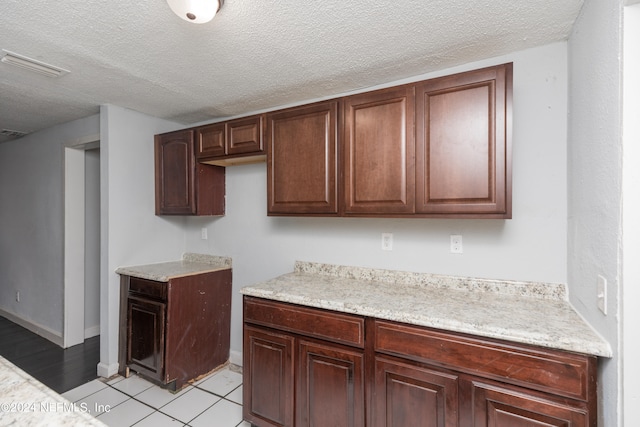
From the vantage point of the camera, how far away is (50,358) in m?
2.96

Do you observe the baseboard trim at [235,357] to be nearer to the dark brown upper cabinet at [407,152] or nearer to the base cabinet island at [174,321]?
the base cabinet island at [174,321]

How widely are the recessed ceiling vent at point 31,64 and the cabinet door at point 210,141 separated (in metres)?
0.93

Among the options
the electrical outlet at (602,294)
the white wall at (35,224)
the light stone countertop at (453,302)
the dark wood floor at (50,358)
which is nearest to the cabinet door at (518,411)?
the light stone countertop at (453,302)

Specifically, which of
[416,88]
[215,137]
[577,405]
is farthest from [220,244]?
[577,405]

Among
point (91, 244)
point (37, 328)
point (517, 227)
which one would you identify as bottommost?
point (37, 328)

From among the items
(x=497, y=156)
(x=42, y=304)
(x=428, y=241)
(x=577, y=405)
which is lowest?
(x=42, y=304)

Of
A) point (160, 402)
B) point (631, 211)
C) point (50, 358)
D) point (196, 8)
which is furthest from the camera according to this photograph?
point (50, 358)

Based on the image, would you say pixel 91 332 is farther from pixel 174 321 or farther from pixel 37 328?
pixel 174 321

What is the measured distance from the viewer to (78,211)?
3283mm

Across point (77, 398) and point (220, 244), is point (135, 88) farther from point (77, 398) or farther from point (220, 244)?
point (77, 398)

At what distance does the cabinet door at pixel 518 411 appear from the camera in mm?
1184

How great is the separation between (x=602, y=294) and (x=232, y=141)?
237 centimetres

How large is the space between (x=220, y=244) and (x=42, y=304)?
2.35m

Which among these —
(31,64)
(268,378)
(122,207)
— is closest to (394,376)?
(268,378)
